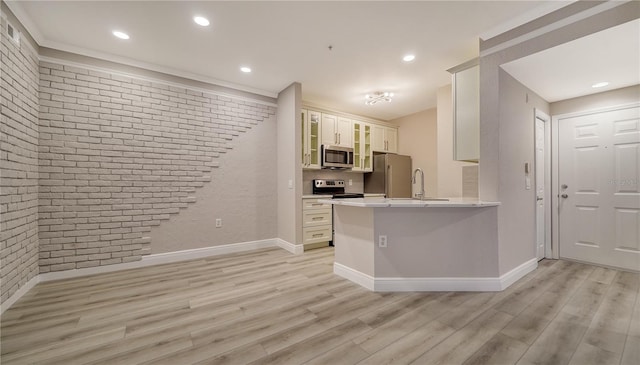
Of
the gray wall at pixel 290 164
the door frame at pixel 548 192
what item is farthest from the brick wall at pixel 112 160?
the door frame at pixel 548 192

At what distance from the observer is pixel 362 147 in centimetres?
538

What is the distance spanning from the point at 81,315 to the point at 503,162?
13.7 ft

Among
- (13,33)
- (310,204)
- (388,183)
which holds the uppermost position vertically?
(13,33)

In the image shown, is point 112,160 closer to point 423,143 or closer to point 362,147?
point 362,147

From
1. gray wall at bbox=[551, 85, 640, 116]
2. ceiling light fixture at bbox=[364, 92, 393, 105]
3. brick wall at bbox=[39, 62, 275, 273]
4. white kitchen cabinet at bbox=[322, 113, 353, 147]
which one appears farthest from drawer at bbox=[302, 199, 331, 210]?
gray wall at bbox=[551, 85, 640, 116]

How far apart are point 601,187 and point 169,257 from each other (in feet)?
19.0

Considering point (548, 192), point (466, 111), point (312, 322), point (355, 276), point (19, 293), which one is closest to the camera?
point (312, 322)

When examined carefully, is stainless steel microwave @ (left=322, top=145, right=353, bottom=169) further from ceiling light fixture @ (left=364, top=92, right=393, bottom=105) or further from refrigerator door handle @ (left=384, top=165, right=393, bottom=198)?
ceiling light fixture @ (left=364, top=92, right=393, bottom=105)

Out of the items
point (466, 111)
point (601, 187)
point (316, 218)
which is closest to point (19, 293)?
point (316, 218)

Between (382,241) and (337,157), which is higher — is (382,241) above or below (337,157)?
below

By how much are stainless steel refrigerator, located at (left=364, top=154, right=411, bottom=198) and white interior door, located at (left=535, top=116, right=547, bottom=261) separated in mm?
2357

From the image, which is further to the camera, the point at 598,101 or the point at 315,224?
the point at 315,224

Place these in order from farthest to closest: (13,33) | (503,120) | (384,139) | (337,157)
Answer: (384,139)
(337,157)
(503,120)
(13,33)

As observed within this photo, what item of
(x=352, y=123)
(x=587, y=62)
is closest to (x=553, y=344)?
(x=587, y=62)
